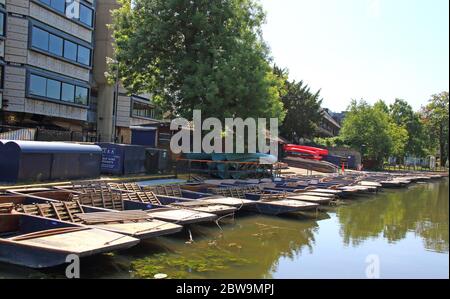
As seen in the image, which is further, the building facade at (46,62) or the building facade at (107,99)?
the building facade at (107,99)

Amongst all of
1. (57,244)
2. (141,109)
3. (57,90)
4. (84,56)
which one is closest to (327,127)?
(141,109)

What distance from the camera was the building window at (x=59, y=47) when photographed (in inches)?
1351

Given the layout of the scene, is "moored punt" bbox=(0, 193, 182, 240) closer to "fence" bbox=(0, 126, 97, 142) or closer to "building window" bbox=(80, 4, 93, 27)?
"fence" bbox=(0, 126, 97, 142)

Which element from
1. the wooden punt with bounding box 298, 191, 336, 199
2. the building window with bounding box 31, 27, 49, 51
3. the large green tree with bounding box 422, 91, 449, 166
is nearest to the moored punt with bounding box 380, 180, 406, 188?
the wooden punt with bounding box 298, 191, 336, 199

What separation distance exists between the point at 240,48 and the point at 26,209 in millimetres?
17595

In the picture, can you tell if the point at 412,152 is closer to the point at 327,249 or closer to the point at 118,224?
the point at 327,249

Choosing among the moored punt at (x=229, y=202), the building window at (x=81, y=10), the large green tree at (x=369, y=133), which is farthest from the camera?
the large green tree at (x=369, y=133)

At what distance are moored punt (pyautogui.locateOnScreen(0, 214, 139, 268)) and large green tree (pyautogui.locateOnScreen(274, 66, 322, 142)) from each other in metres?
51.7

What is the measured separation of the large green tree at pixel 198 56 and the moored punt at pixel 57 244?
50.5 feet

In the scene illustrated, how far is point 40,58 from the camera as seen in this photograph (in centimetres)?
3475

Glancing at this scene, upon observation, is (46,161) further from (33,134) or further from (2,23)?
(2,23)

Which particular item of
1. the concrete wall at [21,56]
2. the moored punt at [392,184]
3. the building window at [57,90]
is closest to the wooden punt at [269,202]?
the moored punt at [392,184]

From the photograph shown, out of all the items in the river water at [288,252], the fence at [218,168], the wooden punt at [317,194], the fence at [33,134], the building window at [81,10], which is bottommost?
the river water at [288,252]

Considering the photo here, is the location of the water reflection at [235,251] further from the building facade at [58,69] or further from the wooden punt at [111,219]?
the building facade at [58,69]
